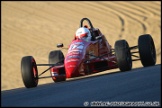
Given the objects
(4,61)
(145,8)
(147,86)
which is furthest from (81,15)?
(147,86)

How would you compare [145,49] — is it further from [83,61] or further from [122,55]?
[83,61]

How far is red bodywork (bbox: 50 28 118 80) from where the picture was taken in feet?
44.2

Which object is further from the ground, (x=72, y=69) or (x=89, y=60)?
(x=89, y=60)

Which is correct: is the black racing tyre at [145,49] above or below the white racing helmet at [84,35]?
below

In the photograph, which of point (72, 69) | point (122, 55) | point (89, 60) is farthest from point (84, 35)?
point (122, 55)

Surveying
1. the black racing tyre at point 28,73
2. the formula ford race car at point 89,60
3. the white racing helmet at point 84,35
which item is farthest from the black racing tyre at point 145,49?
the black racing tyre at point 28,73

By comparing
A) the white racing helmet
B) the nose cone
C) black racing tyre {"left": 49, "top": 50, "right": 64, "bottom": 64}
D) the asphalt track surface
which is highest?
the white racing helmet

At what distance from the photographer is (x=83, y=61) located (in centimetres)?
1370

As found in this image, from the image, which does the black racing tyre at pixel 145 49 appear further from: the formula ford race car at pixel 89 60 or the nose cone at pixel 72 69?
the nose cone at pixel 72 69

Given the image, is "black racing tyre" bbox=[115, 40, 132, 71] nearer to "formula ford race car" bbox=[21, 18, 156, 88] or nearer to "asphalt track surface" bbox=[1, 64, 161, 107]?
"formula ford race car" bbox=[21, 18, 156, 88]

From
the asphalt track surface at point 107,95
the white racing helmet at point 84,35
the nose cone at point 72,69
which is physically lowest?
the asphalt track surface at point 107,95

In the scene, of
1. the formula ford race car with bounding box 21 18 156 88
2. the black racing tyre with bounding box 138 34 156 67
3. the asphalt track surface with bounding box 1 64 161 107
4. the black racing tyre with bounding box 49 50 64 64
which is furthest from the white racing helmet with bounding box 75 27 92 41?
the asphalt track surface with bounding box 1 64 161 107

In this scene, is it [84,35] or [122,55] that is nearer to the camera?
[122,55]

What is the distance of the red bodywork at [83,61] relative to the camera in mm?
13461
